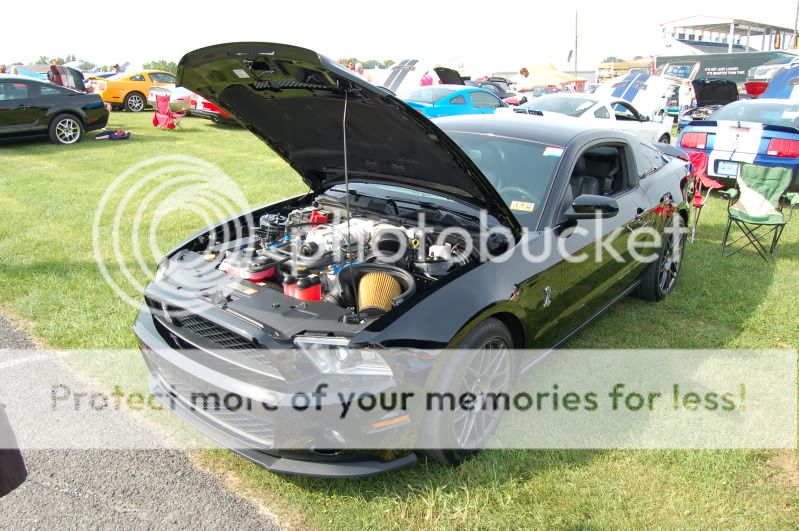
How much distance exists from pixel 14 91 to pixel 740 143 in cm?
1279

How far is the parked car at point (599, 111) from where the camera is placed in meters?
11.0

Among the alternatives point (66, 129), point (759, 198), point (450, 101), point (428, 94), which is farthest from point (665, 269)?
point (66, 129)

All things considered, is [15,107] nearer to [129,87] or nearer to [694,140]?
[129,87]

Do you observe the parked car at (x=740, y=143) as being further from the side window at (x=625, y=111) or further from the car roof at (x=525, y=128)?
the car roof at (x=525, y=128)

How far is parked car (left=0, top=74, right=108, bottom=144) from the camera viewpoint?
11117 millimetres

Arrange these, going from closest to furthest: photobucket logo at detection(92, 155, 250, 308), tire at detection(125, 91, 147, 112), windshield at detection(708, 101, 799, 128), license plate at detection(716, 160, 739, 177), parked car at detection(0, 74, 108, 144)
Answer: photobucket logo at detection(92, 155, 250, 308), license plate at detection(716, 160, 739, 177), windshield at detection(708, 101, 799, 128), parked car at detection(0, 74, 108, 144), tire at detection(125, 91, 147, 112)

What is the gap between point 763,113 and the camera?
8914 millimetres

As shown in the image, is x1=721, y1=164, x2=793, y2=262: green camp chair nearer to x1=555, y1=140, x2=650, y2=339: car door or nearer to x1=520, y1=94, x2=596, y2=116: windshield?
x1=555, y1=140, x2=650, y2=339: car door

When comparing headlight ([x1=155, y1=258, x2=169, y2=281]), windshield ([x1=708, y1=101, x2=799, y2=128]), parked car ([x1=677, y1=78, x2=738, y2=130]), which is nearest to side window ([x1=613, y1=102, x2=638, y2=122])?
windshield ([x1=708, y1=101, x2=799, y2=128])

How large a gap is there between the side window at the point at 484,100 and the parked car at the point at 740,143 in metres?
5.35

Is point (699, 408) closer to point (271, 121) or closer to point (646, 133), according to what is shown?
point (271, 121)

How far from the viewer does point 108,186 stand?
864 cm

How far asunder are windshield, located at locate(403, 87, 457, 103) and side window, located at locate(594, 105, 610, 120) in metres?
3.24

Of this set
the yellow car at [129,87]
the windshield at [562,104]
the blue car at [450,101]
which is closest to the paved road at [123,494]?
the windshield at [562,104]
